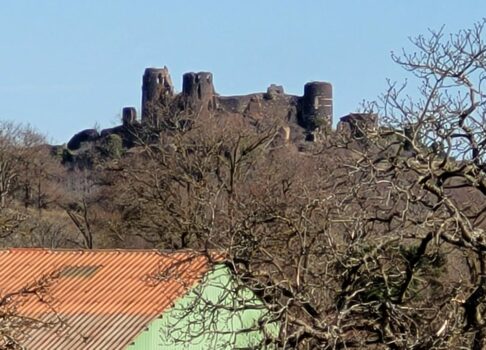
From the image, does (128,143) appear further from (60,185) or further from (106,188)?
(106,188)

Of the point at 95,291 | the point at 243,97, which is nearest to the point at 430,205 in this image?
the point at 95,291

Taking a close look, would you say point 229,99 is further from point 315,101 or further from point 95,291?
point 95,291

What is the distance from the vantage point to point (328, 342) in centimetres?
869

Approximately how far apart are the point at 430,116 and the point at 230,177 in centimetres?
2570

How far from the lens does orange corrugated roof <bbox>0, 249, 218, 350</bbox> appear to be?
21.9 metres

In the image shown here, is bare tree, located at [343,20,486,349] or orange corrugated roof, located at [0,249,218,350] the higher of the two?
bare tree, located at [343,20,486,349]

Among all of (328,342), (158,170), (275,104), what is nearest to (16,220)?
(328,342)

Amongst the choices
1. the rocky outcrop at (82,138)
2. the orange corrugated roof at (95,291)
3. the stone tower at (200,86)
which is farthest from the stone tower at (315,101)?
the orange corrugated roof at (95,291)

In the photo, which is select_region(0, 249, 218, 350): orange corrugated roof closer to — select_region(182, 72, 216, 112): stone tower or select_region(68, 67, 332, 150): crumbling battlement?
select_region(68, 67, 332, 150): crumbling battlement

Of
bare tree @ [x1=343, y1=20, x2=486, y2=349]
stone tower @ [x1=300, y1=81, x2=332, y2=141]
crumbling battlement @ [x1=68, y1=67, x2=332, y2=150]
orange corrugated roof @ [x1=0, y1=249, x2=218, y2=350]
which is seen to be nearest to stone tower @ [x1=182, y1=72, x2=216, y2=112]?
crumbling battlement @ [x1=68, y1=67, x2=332, y2=150]

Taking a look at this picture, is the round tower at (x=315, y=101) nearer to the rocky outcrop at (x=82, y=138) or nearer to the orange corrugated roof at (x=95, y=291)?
the rocky outcrop at (x=82, y=138)

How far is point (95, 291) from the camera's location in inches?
1001

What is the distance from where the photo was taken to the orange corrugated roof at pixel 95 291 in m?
21.9

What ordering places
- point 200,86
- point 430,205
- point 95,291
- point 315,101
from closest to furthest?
point 430,205 < point 95,291 < point 200,86 < point 315,101
